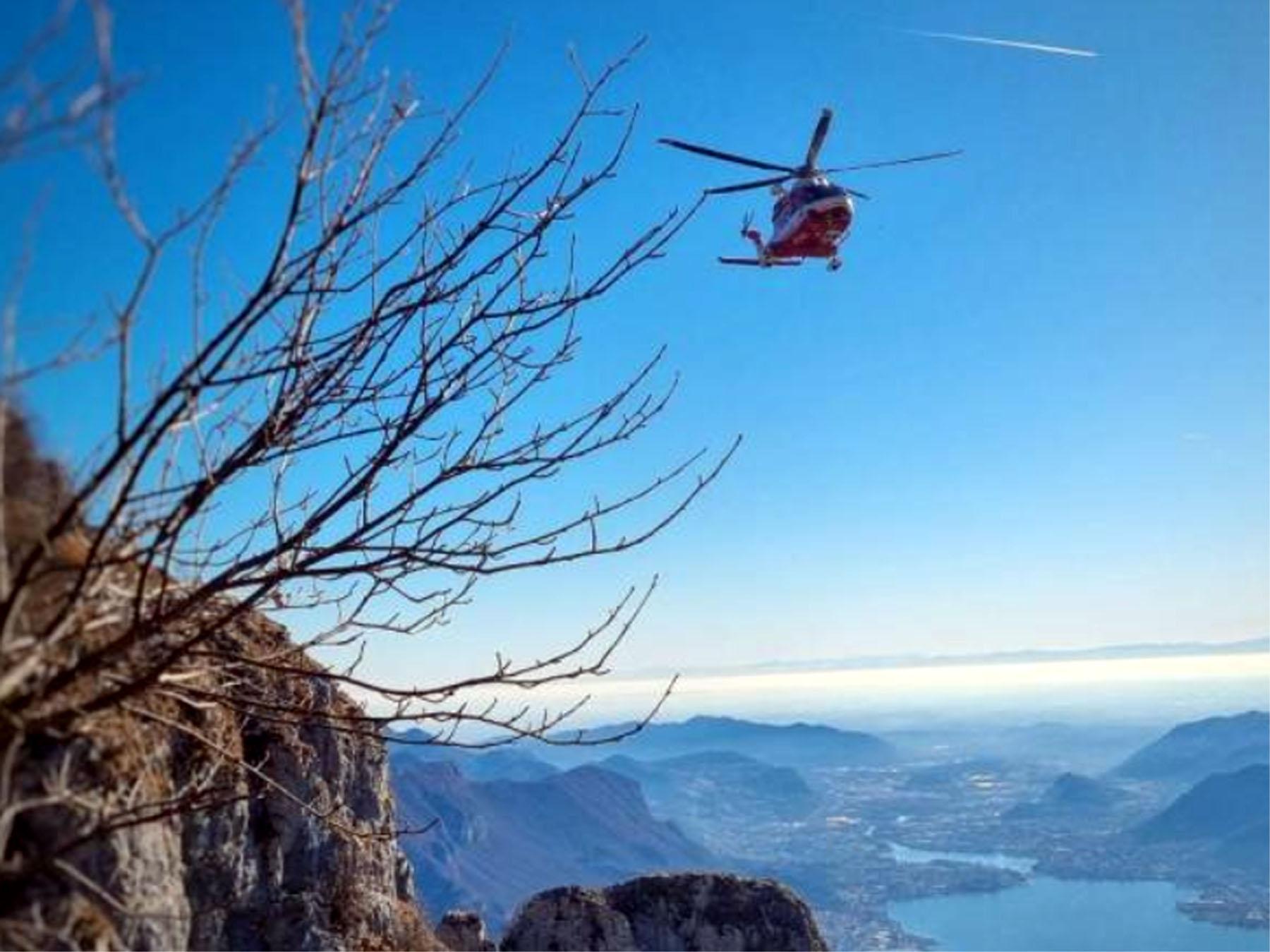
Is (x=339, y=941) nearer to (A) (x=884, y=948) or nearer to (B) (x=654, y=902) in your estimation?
(B) (x=654, y=902)

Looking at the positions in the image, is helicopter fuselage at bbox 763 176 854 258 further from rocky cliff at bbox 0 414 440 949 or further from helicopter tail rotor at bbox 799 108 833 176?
rocky cliff at bbox 0 414 440 949

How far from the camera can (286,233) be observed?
3.32m

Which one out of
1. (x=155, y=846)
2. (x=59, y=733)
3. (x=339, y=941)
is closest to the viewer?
(x=59, y=733)

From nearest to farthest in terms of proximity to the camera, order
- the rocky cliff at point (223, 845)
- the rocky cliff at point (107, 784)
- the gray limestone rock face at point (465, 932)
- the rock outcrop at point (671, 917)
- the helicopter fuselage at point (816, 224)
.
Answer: the rocky cliff at point (107, 784) < the rocky cliff at point (223, 845) < the gray limestone rock face at point (465, 932) < the rock outcrop at point (671, 917) < the helicopter fuselage at point (816, 224)

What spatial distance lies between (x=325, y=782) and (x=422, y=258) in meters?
7.57

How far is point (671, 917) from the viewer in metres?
21.2

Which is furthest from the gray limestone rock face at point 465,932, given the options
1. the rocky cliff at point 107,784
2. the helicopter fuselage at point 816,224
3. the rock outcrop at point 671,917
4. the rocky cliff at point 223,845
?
the helicopter fuselage at point 816,224

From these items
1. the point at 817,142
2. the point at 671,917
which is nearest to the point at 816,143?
the point at 817,142

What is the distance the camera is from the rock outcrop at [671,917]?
20031mm

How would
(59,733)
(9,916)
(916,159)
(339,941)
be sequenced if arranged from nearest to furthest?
(9,916)
(59,733)
(339,941)
(916,159)

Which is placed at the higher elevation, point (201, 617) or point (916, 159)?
point (916, 159)

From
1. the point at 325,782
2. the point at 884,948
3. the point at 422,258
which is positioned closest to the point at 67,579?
the point at 422,258

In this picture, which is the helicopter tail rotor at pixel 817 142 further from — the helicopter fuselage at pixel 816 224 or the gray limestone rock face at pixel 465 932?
the gray limestone rock face at pixel 465 932

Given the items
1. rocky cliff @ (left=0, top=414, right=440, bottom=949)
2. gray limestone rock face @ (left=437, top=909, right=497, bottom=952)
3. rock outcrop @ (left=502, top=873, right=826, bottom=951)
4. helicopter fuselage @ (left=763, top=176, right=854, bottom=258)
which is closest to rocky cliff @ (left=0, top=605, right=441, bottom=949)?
rocky cliff @ (left=0, top=414, right=440, bottom=949)
